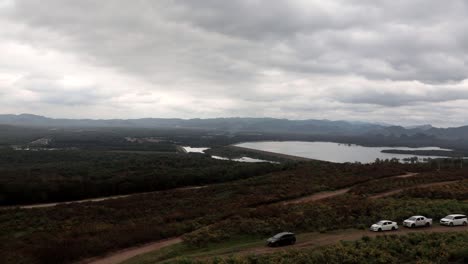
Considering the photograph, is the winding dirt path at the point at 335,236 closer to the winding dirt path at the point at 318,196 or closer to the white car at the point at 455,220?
the white car at the point at 455,220

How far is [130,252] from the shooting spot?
85.5 ft

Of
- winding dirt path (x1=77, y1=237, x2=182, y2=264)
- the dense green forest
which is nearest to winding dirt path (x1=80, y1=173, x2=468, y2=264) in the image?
winding dirt path (x1=77, y1=237, x2=182, y2=264)

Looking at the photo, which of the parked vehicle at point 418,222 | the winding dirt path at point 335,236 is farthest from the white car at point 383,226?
the parked vehicle at point 418,222

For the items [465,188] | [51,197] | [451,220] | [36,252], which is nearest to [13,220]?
[36,252]

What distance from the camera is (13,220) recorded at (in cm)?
3775

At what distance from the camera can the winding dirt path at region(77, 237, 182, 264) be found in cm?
2415

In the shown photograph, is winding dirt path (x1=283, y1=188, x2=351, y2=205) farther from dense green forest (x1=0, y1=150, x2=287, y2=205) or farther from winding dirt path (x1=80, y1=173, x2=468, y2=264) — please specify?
dense green forest (x1=0, y1=150, x2=287, y2=205)

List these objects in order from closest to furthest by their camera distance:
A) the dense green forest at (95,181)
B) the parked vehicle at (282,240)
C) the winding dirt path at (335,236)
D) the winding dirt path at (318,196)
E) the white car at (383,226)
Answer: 1. the winding dirt path at (335,236)
2. the parked vehicle at (282,240)
3. the white car at (383,226)
4. the winding dirt path at (318,196)
5. the dense green forest at (95,181)

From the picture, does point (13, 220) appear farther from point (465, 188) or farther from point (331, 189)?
point (465, 188)

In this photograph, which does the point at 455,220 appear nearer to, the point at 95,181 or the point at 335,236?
the point at 335,236

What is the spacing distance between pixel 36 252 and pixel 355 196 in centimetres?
3162

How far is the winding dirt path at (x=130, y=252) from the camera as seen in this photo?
2415cm

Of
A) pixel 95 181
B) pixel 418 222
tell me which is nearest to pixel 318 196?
pixel 418 222

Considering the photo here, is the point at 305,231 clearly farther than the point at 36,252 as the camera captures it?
Yes
